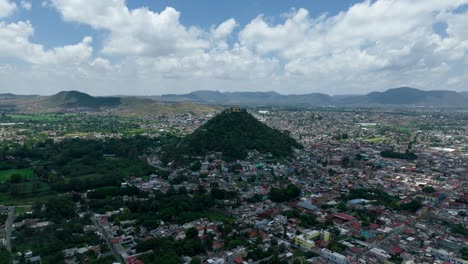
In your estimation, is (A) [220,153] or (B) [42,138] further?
(B) [42,138]

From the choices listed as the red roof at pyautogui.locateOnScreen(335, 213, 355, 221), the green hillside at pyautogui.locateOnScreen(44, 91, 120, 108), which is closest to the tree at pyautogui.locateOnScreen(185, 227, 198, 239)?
the red roof at pyautogui.locateOnScreen(335, 213, 355, 221)

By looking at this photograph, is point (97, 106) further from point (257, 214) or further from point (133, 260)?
point (133, 260)

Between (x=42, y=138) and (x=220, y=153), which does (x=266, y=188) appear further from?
(x=42, y=138)

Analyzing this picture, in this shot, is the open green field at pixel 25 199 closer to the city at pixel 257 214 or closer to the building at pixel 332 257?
the city at pixel 257 214

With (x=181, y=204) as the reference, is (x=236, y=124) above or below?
above

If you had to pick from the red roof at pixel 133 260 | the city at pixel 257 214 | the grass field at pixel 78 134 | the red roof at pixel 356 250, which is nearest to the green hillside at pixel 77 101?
the grass field at pixel 78 134

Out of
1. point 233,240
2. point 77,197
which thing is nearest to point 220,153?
point 77,197

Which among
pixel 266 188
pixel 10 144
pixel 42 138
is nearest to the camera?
pixel 266 188

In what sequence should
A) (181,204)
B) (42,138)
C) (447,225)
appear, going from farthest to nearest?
(42,138) → (181,204) → (447,225)
